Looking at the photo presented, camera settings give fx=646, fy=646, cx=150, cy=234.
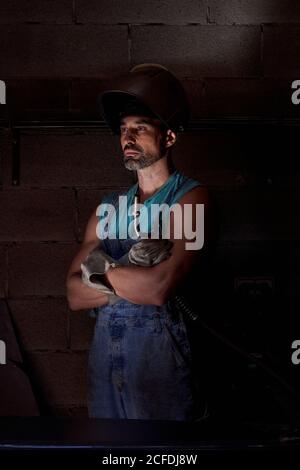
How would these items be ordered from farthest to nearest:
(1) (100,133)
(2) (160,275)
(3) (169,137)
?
(1) (100,133) < (3) (169,137) < (2) (160,275)

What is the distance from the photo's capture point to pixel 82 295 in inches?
75.8

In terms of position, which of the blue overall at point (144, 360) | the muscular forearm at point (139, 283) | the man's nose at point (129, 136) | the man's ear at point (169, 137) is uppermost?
the man's ear at point (169, 137)

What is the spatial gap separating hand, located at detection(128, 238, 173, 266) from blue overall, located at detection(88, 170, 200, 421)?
0.13 m

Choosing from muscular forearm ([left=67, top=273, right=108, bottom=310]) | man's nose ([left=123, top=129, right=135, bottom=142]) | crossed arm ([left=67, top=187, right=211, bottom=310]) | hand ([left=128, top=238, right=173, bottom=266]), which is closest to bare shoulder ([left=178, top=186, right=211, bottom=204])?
crossed arm ([left=67, top=187, right=211, bottom=310])

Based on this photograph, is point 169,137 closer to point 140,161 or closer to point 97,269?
point 140,161

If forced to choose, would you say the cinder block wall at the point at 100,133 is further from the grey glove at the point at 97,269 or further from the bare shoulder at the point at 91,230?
the grey glove at the point at 97,269

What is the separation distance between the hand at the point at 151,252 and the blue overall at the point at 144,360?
0.13 m

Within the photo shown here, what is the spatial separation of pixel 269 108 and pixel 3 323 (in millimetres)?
1192

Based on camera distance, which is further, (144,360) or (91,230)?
(91,230)

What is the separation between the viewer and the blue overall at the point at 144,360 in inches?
74.3

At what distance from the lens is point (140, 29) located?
224 cm

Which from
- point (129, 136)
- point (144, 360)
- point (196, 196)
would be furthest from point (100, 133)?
point (144, 360)

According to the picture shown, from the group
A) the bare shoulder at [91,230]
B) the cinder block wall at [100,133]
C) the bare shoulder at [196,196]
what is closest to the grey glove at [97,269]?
the bare shoulder at [91,230]

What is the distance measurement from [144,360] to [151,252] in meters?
0.33
